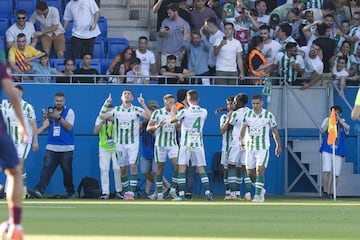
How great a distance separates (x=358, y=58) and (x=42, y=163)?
7904 millimetres

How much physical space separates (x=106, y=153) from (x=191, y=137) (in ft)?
8.02

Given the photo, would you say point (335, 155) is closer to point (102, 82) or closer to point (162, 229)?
point (102, 82)

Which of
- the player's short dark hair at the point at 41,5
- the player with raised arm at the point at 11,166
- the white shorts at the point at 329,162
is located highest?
the player's short dark hair at the point at 41,5

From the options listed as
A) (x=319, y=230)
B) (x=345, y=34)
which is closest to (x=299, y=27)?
(x=345, y=34)

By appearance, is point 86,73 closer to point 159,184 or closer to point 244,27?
point 159,184

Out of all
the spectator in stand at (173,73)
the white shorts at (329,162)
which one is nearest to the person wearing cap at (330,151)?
the white shorts at (329,162)

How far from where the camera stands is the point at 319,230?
15.6 metres

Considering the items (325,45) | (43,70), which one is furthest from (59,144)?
(325,45)

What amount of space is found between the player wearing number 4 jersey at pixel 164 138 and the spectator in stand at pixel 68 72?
2.64 m

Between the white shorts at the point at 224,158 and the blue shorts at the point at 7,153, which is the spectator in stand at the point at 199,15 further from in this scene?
the blue shorts at the point at 7,153

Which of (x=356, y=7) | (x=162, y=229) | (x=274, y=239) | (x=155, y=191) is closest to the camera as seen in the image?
(x=274, y=239)

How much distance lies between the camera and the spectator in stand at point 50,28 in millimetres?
27641

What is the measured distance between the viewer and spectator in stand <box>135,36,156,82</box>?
27406mm

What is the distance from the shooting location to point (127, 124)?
25359 millimetres
